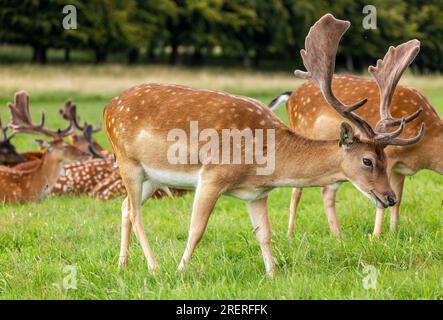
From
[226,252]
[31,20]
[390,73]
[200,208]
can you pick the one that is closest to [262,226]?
[200,208]

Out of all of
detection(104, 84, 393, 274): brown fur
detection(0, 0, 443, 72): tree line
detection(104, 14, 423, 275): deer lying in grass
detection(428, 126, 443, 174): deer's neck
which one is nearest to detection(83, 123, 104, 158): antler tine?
detection(104, 84, 393, 274): brown fur

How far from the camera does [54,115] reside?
1745 cm

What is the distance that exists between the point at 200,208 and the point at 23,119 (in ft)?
17.8

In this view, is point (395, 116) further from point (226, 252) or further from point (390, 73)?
point (226, 252)

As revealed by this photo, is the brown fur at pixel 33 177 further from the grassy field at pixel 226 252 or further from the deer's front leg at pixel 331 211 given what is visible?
the deer's front leg at pixel 331 211

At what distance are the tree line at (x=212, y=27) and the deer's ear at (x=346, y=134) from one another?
2707 centimetres

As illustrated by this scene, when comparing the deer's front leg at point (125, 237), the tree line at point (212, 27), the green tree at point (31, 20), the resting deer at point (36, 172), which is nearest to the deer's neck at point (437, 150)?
the deer's front leg at point (125, 237)

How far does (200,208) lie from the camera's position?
13.9 feet

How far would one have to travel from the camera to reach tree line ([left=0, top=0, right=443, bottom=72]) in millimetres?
31453

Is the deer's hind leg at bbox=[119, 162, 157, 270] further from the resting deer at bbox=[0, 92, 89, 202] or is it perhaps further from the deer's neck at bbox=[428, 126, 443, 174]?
the resting deer at bbox=[0, 92, 89, 202]

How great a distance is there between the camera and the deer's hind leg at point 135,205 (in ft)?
15.0

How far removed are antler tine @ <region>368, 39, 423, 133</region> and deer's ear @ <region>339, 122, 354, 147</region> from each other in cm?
36

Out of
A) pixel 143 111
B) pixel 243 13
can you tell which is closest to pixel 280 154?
pixel 143 111
